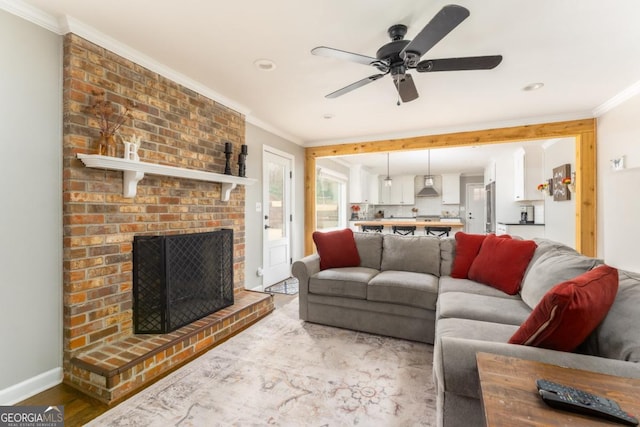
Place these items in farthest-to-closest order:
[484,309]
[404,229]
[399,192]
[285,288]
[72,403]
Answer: [399,192]
[404,229]
[285,288]
[484,309]
[72,403]

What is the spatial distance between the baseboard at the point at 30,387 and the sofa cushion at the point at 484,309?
8.56ft

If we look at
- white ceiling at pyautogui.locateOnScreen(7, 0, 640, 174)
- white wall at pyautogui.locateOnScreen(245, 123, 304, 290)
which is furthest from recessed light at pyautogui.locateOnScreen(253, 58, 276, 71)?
white wall at pyautogui.locateOnScreen(245, 123, 304, 290)

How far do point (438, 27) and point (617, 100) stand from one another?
122 inches

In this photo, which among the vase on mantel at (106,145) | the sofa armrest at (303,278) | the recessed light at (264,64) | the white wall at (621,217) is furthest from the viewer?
the sofa armrest at (303,278)

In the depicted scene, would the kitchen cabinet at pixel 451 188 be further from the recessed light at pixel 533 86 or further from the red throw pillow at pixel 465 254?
the red throw pillow at pixel 465 254

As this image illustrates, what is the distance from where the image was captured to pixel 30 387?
72.2 inches

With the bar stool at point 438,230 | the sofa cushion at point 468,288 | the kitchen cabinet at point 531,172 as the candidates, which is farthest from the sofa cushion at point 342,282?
the kitchen cabinet at point 531,172

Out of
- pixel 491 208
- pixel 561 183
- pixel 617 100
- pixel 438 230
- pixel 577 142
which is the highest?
pixel 617 100

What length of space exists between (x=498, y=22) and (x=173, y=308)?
3189 millimetres

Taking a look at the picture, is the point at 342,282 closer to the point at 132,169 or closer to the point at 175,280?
the point at 175,280

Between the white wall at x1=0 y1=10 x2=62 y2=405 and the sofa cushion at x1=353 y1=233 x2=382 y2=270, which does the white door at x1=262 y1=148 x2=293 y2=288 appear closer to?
the sofa cushion at x1=353 y1=233 x2=382 y2=270

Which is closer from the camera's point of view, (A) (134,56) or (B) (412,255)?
(A) (134,56)

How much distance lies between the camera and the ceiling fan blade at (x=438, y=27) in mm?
1373

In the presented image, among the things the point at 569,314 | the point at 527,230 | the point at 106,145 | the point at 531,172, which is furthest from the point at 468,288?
the point at 531,172
